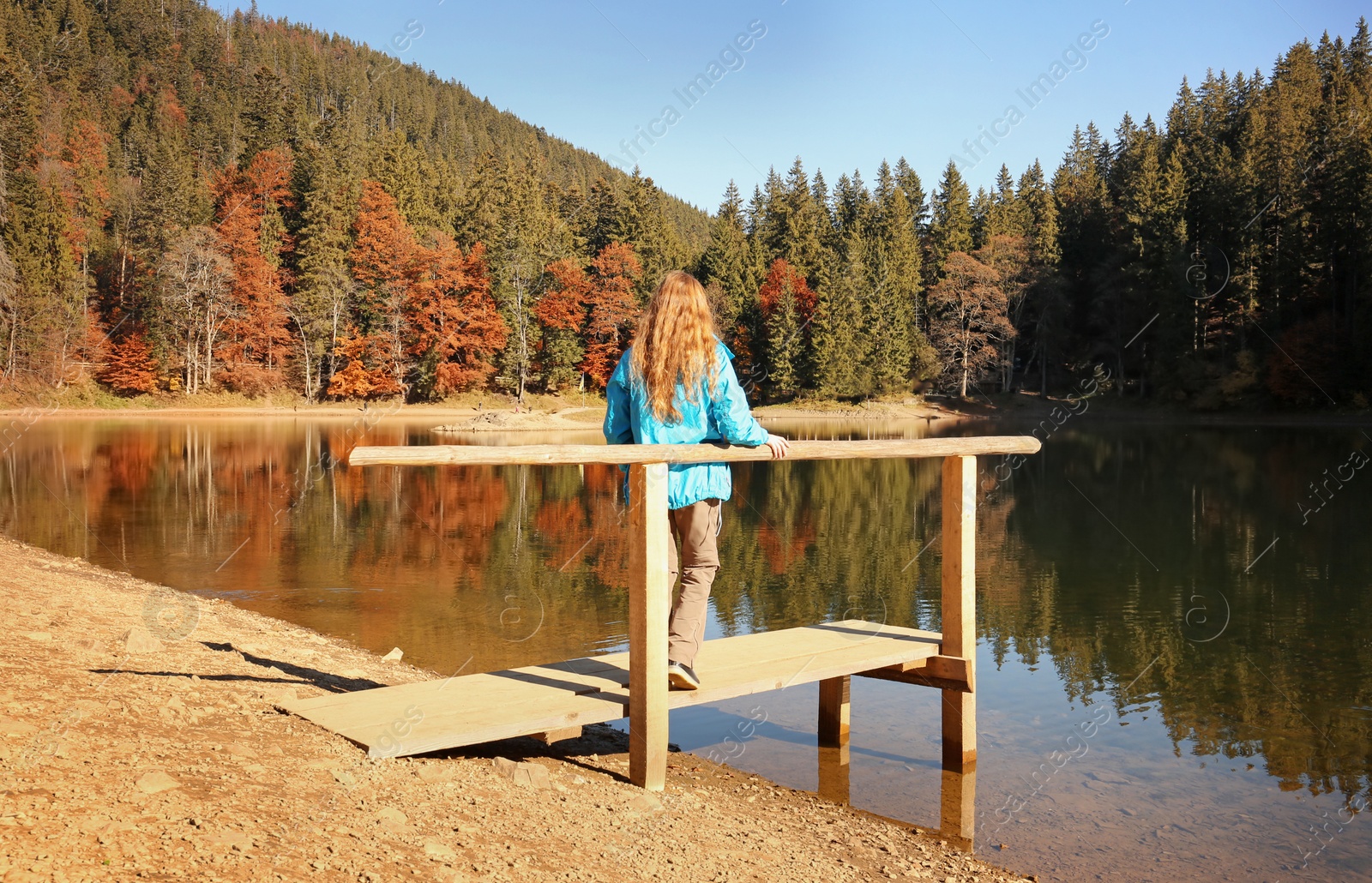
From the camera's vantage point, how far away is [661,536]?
4.64 metres

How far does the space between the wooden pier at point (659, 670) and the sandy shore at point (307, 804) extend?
0.20 meters

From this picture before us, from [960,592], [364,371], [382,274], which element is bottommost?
[960,592]

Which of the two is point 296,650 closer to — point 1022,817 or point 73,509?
point 1022,817

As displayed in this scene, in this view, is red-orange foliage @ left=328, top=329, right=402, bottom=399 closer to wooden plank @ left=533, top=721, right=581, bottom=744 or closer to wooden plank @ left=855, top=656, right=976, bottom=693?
wooden plank @ left=855, top=656, right=976, bottom=693

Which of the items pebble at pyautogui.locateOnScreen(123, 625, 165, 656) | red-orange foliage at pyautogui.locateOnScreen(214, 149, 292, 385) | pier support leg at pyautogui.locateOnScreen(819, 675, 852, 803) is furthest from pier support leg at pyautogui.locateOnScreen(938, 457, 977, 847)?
red-orange foliage at pyautogui.locateOnScreen(214, 149, 292, 385)

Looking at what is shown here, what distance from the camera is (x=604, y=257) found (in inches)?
2308

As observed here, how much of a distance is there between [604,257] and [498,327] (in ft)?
25.1

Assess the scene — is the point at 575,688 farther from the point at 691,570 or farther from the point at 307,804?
the point at 307,804

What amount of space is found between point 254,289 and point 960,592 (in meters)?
53.9

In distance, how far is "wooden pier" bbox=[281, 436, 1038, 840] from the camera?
4508mm

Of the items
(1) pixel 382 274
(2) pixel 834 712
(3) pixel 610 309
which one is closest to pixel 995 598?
(2) pixel 834 712

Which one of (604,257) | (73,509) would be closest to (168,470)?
(73,509)

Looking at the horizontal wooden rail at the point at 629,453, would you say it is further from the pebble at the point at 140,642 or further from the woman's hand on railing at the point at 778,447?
the pebble at the point at 140,642

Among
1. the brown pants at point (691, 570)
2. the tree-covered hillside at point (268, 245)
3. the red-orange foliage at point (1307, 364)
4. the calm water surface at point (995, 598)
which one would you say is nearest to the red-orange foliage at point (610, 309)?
the tree-covered hillside at point (268, 245)
